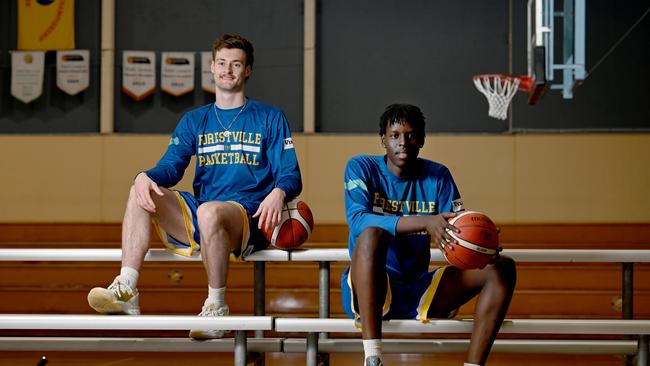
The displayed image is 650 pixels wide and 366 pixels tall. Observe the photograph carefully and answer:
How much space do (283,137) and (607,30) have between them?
5035 millimetres

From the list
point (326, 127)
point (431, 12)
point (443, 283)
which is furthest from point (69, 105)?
point (443, 283)

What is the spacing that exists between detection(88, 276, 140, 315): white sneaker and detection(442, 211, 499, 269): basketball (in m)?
1.16

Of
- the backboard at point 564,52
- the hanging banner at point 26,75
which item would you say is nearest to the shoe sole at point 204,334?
the backboard at point 564,52

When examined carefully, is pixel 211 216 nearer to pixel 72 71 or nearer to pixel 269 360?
pixel 269 360

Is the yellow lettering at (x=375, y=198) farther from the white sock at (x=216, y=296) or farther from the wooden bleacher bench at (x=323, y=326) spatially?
the white sock at (x=216, y=296)

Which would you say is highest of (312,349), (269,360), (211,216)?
(211,216)

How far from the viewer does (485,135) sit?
281 inches

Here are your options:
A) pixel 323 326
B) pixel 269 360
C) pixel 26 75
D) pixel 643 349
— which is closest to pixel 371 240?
pixel 323 326

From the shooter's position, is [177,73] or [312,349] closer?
[312,349]

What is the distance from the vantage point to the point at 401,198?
2.76 meters

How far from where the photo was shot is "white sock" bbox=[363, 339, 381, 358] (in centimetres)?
244

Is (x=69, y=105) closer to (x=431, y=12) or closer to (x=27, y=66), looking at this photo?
(x=27, y=66)

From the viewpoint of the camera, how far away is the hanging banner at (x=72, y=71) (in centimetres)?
748

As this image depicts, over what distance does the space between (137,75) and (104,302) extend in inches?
199
